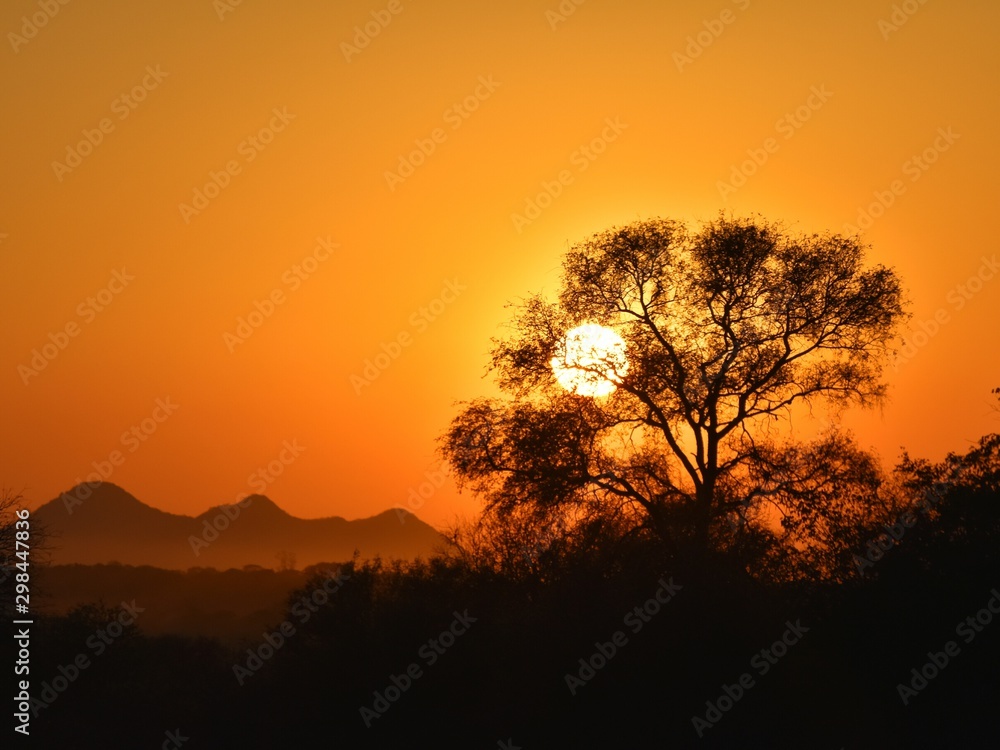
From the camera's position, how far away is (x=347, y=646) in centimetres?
3031

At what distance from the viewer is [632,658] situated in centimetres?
2502

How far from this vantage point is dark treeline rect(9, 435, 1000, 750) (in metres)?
23.4

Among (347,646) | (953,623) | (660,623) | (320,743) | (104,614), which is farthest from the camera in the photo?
(104,614)

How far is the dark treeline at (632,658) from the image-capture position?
23438 millimetres

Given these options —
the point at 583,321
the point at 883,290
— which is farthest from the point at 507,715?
the point at 883,290

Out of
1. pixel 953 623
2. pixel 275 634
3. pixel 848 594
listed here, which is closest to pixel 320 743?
pixel 275 634

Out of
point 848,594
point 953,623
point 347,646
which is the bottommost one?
point 953,623

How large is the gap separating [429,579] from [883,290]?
1588 cm

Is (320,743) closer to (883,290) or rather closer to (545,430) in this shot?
(545,430)

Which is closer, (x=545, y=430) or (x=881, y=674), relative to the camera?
(x=881, y=674)

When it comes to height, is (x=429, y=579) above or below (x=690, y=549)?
above

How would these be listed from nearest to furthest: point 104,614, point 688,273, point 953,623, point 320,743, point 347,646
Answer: point 953,623 < point 320,743 < point 347,646 < point 688,273 < point 104,614

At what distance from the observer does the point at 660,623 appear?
82.8 ft

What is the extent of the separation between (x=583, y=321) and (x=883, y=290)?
8.71 meters
